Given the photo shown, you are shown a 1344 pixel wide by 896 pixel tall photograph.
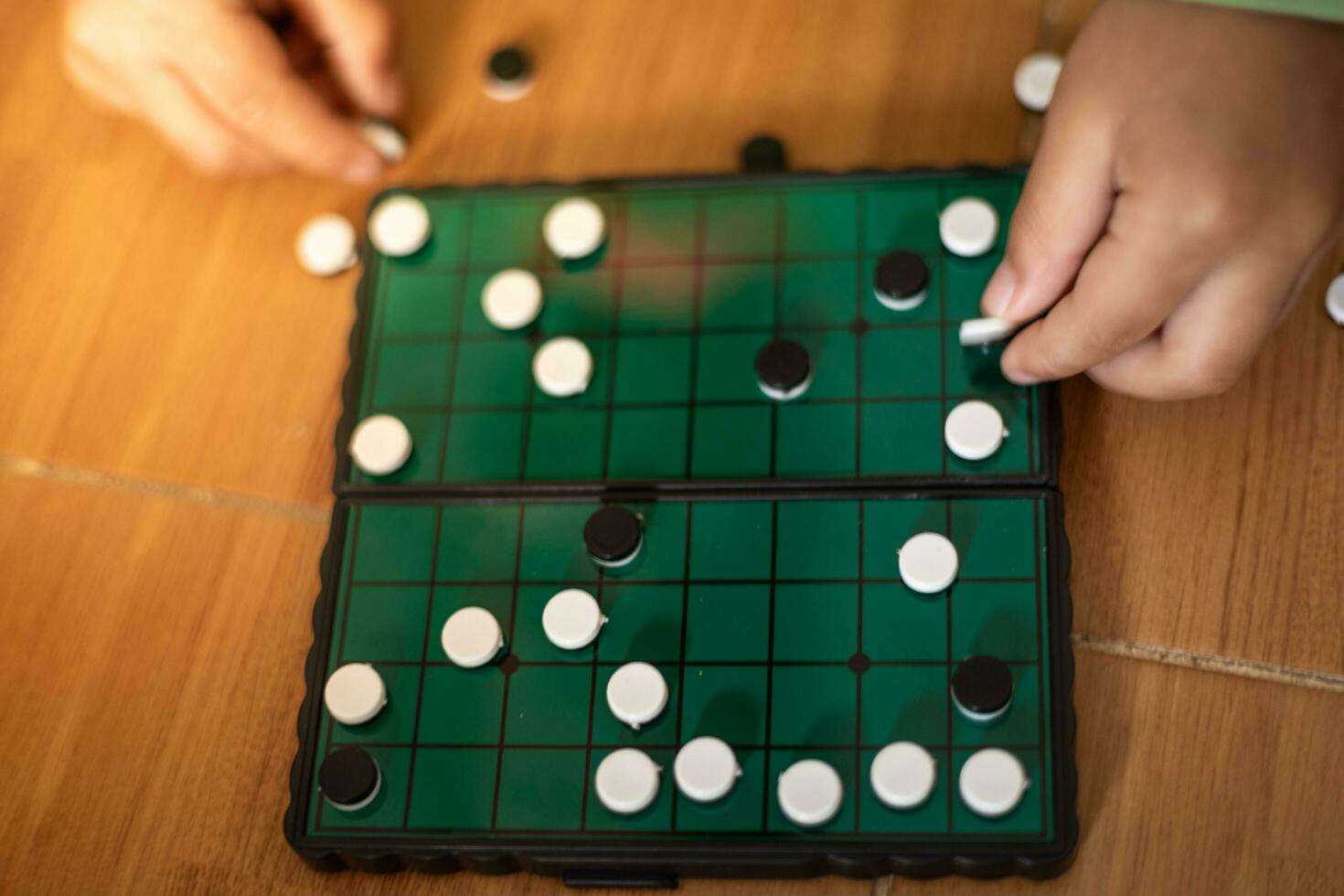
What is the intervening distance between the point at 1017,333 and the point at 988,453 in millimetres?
87

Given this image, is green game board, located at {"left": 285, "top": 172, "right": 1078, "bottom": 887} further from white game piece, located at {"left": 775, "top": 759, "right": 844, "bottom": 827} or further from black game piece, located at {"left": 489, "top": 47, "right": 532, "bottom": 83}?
black game piece, located at {"left": 489, "top": 47, "right": 532, "bottom": 83}

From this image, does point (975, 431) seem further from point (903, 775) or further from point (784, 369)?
point (903, 775)

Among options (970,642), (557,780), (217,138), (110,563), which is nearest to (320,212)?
(217,138)

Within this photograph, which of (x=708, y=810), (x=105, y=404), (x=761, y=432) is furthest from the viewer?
(x=105, y=404)

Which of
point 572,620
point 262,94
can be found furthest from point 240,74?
point 572,620

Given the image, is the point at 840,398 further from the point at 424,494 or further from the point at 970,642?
the point at 424,494

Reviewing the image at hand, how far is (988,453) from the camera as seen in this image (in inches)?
36.2

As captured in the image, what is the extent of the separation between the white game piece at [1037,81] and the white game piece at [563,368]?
0.43 m

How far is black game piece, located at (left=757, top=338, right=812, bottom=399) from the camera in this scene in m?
0.95

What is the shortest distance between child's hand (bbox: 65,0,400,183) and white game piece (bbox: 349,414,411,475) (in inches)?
10.9

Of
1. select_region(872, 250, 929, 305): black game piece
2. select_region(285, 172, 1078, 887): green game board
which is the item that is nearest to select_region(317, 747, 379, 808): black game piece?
select_region(285, 172, 1078, 887): green game board

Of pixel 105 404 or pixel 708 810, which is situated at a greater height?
pixel 105 404

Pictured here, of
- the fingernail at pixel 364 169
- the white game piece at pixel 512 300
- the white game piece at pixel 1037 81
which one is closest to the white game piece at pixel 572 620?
the white game piece at pixel 512 300

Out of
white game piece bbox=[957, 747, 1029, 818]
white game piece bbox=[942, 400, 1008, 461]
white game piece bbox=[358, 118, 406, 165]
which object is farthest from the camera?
white game piece bbox=[358, 118, 406, 165]
